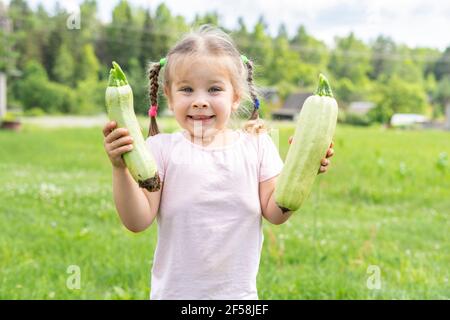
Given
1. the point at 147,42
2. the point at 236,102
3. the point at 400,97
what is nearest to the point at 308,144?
the point at 236,102

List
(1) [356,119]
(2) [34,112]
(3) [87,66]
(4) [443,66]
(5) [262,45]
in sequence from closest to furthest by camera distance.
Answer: (2) [34,112] < (3) [87,66] < (1) [356,119] < (5) [262,45] < (4) [443,66]

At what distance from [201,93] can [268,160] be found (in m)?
0.40

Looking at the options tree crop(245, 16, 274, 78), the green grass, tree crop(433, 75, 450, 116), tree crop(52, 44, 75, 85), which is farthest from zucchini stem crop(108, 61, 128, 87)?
tree crop(433, 75, 450, 116)

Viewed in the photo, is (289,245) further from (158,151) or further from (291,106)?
(291,106)

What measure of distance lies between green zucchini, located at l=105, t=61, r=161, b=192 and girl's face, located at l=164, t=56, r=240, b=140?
0.27m

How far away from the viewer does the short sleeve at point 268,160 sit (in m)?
2.30

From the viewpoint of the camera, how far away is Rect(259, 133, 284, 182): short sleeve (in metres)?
2.30

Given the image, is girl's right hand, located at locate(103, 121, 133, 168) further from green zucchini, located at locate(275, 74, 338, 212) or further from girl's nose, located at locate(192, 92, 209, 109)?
green zucchini, located at locate(275, 74, 338, 212)

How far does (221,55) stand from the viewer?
223 cm

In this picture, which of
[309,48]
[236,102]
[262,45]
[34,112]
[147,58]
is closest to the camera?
[236,102]

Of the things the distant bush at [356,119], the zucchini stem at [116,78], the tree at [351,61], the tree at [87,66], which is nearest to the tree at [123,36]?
→ the tree at [87,66]

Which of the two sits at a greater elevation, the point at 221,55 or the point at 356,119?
the point at 221,55
